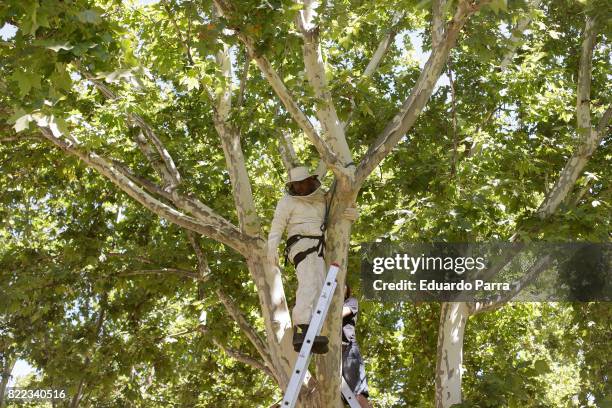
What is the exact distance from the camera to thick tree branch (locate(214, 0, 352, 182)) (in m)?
6.59

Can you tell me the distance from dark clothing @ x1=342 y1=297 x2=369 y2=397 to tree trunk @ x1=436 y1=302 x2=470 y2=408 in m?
1.74

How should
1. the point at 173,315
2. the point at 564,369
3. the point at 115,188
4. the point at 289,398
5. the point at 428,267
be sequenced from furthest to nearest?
the point at 564,369
the point at 173,315
the point at 115,188
the point at 428,267
the point at 289,398

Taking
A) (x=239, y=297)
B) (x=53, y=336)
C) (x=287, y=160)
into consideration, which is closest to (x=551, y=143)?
(x=287, y=160)

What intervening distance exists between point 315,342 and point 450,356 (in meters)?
3.42

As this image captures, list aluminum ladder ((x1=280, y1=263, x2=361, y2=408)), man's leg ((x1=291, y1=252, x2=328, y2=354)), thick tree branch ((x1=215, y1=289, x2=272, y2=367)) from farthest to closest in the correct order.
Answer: thick tree branch ((x1=215, y1=289, x2=272, y2=367)), man's leg ((x1=291, y1=252, x2=328, y2=354)), aluminum ladder ((x1=280, y1=263, x2=361, y2=408))

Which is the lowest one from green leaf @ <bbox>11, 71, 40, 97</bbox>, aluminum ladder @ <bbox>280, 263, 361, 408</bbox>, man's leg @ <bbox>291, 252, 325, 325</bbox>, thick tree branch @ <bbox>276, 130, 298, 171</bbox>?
aluminum ladder @ <bbox>280, 263, 361, 408</bbox>

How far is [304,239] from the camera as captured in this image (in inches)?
270

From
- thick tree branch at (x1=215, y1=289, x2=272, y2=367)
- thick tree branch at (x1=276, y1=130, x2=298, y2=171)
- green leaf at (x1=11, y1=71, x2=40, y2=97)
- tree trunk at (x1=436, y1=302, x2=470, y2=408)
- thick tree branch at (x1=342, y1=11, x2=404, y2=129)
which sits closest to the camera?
green leaf at (x1=11, y1=71, x2=40, y2=97)

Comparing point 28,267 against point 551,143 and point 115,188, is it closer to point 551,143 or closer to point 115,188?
point 115,188

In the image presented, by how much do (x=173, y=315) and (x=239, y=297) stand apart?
4.39 meters

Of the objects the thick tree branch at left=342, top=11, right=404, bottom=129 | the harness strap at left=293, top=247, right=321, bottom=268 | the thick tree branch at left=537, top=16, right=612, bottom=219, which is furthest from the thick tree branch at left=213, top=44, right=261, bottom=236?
the thick tree branch at left=537, top=16, right=612, bottom=219

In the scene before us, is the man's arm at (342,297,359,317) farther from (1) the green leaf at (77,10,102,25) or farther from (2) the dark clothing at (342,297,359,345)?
(1) the green leaf at (77,10,102,25)

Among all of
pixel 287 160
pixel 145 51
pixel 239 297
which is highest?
pixel 145 51

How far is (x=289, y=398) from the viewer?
18.9 ft
